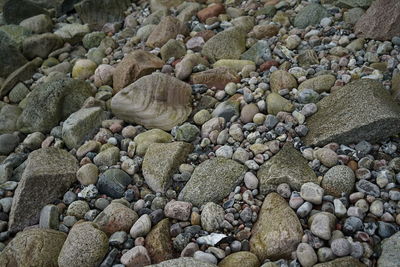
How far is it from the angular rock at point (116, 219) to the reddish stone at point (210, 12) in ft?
8.63

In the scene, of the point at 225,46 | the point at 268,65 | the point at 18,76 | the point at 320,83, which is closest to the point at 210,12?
the point at 225,46

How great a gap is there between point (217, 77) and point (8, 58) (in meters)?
2.43

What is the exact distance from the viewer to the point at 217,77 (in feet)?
10.5

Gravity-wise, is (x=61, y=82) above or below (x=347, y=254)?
above

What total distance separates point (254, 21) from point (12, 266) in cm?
307

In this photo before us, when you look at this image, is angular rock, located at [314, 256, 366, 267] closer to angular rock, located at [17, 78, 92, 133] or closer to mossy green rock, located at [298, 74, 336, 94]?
mossy green rock, located at [298, 74, 336, 94]

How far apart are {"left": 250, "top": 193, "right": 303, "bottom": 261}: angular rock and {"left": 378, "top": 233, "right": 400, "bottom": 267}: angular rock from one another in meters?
0.37

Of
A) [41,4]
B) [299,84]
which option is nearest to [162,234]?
[299,84]

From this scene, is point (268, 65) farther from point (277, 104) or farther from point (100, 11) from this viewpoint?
point (100, 11)

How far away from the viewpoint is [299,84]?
9.65ft

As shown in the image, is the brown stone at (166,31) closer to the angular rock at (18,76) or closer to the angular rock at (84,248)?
the angular rock at (18,76)

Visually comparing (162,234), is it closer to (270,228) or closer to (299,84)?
(270,228)

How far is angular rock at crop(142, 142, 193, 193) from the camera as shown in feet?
8.04

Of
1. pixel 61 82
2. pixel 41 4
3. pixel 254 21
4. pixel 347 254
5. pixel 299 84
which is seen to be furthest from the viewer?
pixel 41 4
